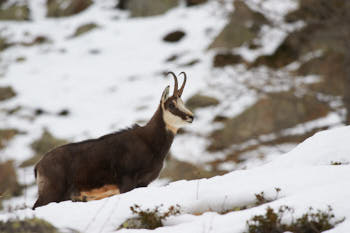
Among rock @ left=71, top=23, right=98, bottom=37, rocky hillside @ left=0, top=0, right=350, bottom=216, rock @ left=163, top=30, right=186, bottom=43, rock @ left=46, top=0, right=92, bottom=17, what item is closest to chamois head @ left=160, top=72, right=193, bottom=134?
rocky hillside @ left=0, top=0, right=350, bottom=216

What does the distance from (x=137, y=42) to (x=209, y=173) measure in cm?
1747

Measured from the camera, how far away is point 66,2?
33.8 metres

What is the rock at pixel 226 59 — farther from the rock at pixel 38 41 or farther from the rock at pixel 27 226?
the rock at pixel 27 226

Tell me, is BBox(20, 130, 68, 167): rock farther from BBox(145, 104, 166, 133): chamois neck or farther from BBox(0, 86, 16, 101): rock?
BBox(145, 104, 166, 133): chamois neck

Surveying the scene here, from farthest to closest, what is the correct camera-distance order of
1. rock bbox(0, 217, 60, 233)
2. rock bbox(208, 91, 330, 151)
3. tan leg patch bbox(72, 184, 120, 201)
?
rock bbox(208, 91, 330, 151) → tan leg patch bbox(72, 184, 120, 201) → rock bbox(0, 217, 60, 233)

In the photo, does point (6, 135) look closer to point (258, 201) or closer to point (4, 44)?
point (4, 44)

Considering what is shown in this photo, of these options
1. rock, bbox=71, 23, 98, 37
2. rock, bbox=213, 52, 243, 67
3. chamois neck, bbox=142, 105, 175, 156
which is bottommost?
rock, bbox=71, 23, 98, 37

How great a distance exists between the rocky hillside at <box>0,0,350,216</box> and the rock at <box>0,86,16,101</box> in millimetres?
49

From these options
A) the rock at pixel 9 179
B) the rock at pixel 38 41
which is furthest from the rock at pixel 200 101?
the rock at pixel 38 41

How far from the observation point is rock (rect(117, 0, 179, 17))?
96.1ft

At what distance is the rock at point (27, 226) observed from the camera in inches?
136

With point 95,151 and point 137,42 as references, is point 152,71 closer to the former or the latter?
point 137,42

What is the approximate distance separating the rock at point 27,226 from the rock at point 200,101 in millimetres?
13536

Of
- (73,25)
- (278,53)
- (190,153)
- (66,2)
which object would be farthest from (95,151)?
(66,2)
